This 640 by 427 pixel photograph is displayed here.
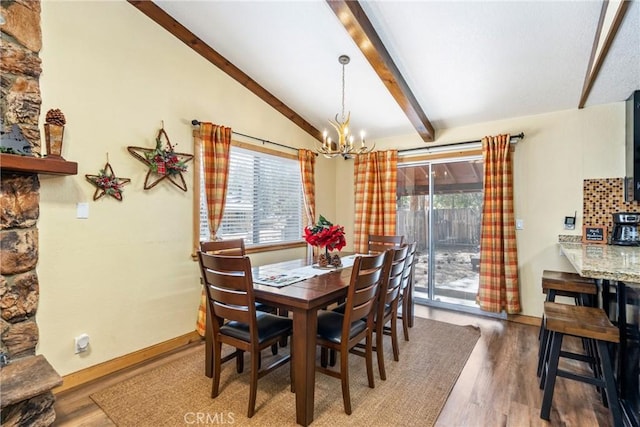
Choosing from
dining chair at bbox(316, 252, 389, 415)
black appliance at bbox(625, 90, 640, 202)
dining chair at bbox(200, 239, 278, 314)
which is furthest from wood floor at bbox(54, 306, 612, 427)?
black appliance at bbox(625, 90, 640, 202)

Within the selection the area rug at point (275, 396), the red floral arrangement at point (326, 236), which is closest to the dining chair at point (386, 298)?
the area rug at point (275, 396)

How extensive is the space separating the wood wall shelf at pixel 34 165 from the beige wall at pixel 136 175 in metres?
0.32

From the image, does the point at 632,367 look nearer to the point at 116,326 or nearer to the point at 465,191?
the point at 465,191

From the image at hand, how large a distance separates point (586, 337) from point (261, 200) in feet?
10.8

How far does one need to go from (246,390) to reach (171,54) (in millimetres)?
3020

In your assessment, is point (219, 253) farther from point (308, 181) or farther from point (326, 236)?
point (308, 181)

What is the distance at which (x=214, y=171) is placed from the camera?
3.21 m

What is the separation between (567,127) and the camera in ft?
11.3

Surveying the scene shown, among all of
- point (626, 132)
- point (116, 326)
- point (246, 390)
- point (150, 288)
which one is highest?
point (626, 132)

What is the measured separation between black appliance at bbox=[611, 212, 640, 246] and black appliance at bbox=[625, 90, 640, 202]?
180 millimetres

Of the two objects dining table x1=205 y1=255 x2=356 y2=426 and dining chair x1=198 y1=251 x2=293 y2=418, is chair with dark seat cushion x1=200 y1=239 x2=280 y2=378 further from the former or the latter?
dining chair x1=198 y1=251 x2=293 y2=418

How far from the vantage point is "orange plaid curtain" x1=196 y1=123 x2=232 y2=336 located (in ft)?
10.3

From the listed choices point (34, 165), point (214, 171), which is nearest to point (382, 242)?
point (214, 171)

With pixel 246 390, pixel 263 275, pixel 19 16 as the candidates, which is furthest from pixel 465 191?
pixel 19 16
